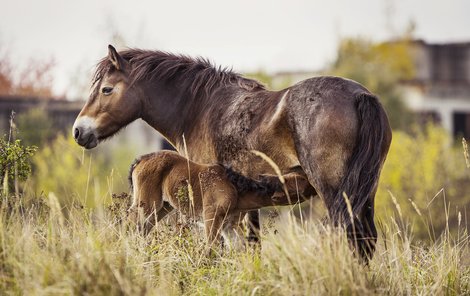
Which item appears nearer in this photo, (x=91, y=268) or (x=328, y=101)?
(x=91, y=268)

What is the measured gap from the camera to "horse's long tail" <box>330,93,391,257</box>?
6.86 m

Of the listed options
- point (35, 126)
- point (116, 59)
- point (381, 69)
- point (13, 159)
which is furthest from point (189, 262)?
point (381, 69)

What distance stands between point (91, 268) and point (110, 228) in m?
1.38

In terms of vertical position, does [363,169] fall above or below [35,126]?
above

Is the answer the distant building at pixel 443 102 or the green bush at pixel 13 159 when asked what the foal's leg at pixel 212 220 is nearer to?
the green bush at pixel 13 159

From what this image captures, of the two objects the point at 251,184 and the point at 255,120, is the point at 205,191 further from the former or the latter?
the point at 255,120

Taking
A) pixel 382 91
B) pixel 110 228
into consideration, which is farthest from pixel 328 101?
pixel 382 91

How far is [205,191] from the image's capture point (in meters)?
8.18

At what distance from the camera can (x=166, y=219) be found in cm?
844

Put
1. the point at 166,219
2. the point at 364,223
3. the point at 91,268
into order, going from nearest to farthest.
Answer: the point at 91,268 < the point at 364,223 < the point at 166,219

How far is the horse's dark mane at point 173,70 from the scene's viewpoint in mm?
8586

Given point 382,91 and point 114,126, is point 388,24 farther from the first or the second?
point 114,126

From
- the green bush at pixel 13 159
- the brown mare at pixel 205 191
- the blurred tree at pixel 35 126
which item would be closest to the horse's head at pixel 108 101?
the brown mare at pixel 205 191

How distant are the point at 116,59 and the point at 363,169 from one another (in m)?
3.15
